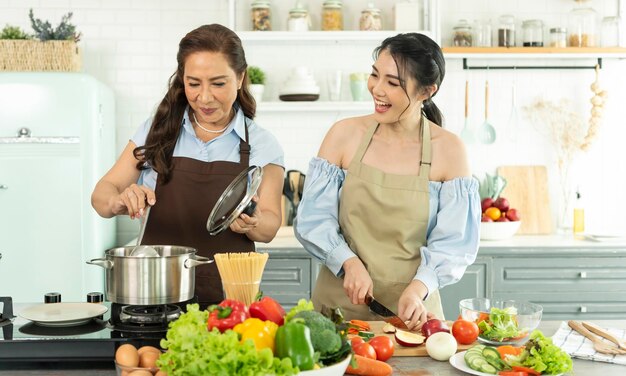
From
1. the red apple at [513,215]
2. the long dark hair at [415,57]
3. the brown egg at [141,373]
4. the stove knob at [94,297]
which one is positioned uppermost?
the long dark hair at [415,57]

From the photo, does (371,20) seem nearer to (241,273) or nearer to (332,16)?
(332,16)

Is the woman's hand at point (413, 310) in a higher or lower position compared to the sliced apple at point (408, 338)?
higher

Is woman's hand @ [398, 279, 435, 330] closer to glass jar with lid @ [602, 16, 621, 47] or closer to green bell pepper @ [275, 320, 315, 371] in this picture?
green bell pepper @ [275, 320, 315, 371]

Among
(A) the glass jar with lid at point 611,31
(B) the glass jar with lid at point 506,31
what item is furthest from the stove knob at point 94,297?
(A) the glass jar with lid at point 611,31

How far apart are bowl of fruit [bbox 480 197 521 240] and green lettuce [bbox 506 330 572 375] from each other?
9.16ft

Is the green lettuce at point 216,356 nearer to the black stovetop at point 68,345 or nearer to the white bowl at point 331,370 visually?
the white bowl at point 331,370

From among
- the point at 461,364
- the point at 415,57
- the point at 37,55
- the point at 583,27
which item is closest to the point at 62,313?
the point at 461,364

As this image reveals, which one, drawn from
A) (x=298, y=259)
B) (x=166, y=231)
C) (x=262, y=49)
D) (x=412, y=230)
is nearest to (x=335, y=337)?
(x=412, y=230)

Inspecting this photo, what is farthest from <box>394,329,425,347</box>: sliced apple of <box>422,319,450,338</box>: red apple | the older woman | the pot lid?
the older woman

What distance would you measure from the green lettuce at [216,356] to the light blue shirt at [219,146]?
1249 mm

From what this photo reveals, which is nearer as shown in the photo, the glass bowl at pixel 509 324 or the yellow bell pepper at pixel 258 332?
the yellow bell pepper at pixel 258 332

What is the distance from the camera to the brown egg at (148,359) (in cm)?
183

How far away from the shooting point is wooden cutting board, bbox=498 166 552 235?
529 cm

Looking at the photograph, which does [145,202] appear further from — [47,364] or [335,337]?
[335,337]
